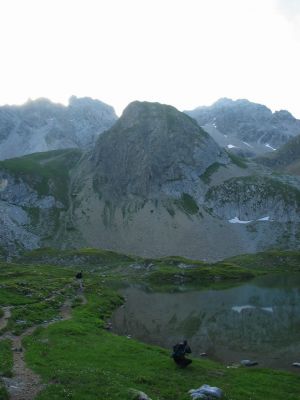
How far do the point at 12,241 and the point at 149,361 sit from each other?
173106mm

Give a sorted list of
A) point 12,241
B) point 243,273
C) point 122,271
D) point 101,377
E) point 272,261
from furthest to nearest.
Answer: point 12,241 < point 272,261 < point 122,271 < point 243,273 < point 101,377

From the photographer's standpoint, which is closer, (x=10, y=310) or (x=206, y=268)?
(x=10, y=310)

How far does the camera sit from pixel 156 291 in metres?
102

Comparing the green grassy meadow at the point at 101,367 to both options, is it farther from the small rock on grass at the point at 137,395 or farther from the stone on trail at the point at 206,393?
the stone on trail at the point at 206,393

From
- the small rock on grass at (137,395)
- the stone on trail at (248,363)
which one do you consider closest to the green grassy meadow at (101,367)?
the small rock on grass at (137,395)

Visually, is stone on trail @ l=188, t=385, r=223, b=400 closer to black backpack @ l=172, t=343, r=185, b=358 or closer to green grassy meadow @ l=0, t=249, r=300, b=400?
green grassy meadow @ l=0, t=249, r=300, b=400

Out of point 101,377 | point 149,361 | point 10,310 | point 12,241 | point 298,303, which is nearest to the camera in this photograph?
point 101,377

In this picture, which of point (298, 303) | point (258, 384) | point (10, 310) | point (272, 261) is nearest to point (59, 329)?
point (10, 310)

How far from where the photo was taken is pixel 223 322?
200 ft

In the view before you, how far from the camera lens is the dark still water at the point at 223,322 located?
45.8 m

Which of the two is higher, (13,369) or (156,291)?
(13,369)

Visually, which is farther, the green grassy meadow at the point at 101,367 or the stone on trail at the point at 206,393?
the green grassy meadow at the point at 101,367

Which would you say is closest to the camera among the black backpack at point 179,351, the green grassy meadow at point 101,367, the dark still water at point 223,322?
the green grassy meadow at point 101,367

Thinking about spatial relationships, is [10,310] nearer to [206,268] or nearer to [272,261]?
[206,268]
